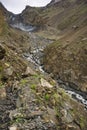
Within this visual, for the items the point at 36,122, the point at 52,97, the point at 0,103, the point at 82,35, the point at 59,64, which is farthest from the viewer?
the point at 82,35

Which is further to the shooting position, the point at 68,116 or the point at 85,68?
the point at 85,68

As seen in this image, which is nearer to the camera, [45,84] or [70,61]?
[45,84]

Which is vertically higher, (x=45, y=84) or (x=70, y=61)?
(x=70, y=61)

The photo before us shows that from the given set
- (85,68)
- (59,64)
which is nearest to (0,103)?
(85,68)

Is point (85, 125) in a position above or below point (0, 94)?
below

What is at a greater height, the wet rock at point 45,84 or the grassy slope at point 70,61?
the grassy slope at point 70,61

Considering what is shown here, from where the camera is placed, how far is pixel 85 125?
843 inches

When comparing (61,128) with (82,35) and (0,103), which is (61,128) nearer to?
(0,103)

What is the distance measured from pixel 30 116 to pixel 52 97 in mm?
3144

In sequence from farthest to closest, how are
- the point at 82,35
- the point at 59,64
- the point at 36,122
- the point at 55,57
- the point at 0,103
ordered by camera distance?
the point at 82,35 → the point at 55,57 → the point at 59,64 → the point at 0,103 → the point at 36,122

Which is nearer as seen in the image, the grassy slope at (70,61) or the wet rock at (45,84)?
the wet rock at (45,84)

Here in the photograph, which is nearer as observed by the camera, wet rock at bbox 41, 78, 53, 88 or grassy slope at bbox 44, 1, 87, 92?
→ wet rock at bbox 41, 78, 53, 88

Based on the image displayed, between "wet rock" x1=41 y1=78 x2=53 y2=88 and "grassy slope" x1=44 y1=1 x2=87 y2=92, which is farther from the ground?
"grassy slope" x1=44 y1=1 x2=87 y2=92

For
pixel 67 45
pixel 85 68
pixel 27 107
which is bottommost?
pixel 27 107
